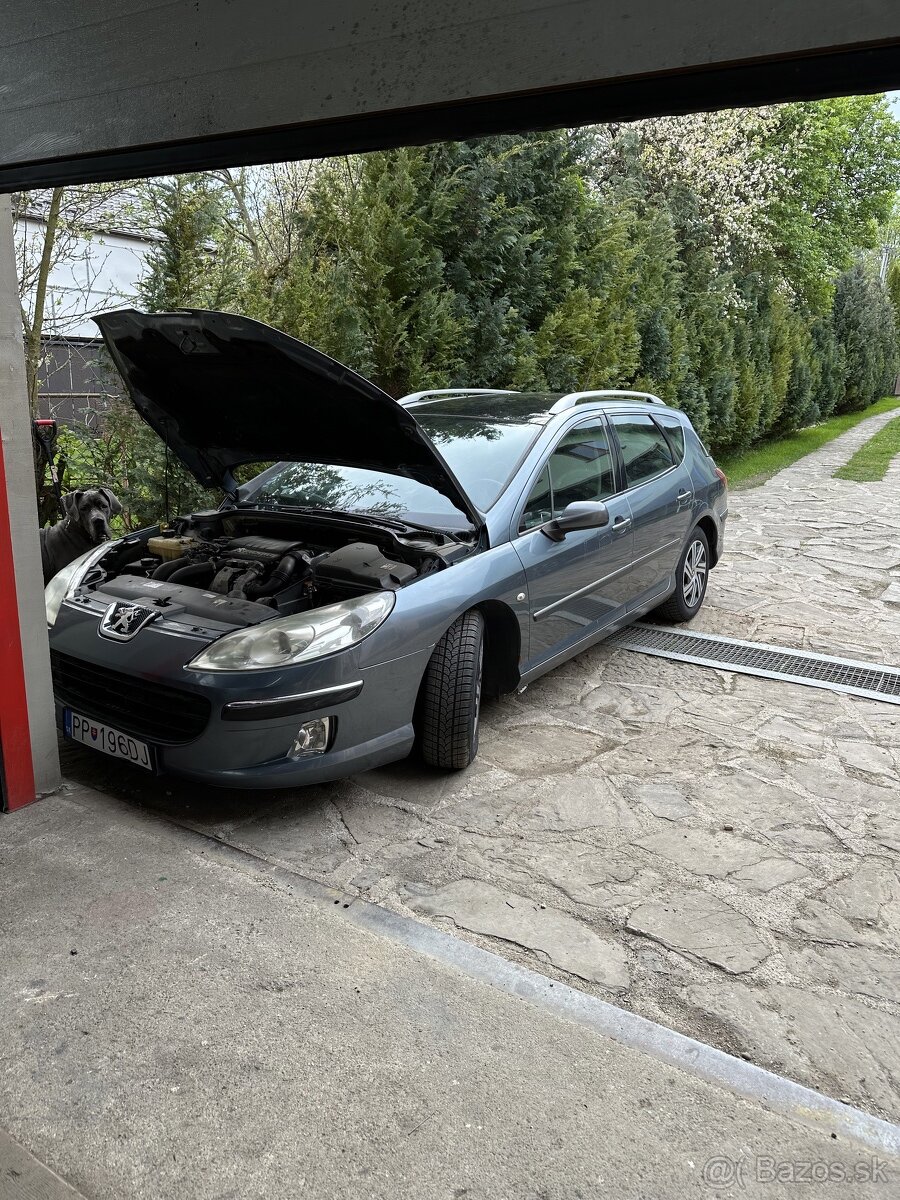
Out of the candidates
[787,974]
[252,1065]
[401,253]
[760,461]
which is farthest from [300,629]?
[760,461]

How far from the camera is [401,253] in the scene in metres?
7.78

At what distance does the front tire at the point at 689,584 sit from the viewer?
6.37 metres

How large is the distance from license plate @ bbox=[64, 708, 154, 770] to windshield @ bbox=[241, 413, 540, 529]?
→ 157 cm

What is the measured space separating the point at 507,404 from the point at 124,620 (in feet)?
8.70

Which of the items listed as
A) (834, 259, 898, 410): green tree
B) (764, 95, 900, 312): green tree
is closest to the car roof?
(764, 95, 900, 312): green tree

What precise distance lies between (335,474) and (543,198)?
20.1 ft

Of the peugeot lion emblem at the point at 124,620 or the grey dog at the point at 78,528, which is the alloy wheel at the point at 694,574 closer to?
the grey dog at the point at 78,528

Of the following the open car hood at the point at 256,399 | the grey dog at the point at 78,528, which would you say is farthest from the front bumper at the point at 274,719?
the grey dog at the point at 78,528

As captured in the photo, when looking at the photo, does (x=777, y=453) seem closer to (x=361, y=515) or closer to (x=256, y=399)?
(x=361, y=515)

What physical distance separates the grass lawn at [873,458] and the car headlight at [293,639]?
12520 mm

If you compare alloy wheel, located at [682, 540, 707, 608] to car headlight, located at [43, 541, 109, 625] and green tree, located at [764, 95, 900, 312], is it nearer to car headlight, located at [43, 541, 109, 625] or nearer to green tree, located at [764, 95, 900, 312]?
car headlight, located at [43, 541, 109, 625]

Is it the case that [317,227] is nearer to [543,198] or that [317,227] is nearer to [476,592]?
[543,198]

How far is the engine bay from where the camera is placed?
3885 millimetres

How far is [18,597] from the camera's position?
354 centimetres
